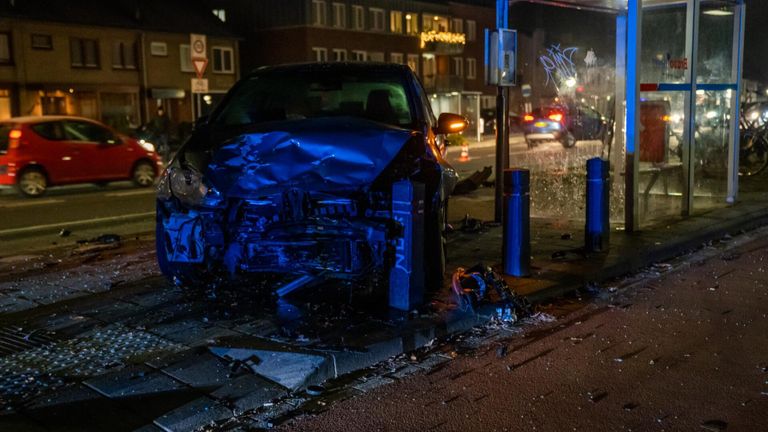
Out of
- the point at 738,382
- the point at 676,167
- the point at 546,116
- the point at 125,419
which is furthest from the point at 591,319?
the point at 546,116

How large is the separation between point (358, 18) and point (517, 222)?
41.8 meters

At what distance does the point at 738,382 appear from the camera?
15.3ft

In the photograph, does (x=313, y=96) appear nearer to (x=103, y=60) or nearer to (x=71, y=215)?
(x=71, y=215)

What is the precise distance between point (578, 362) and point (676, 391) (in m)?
0.71

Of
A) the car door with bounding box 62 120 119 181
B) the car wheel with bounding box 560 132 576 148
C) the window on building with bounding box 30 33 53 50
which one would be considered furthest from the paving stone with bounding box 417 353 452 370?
the window on building with bounding box 30 33 53 50

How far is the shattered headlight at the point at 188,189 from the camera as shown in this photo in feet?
19.2

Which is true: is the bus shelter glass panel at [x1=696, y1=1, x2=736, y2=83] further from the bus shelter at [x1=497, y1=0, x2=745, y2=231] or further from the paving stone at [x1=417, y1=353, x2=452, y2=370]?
the paving stone at [x1=417, y1=353, x2=452, y2=370]

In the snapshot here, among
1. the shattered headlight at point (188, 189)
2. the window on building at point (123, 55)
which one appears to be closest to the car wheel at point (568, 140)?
the shattered headlight at point (188, 189)

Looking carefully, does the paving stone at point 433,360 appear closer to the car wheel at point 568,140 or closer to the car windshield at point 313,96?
the car windshield at point 313,96

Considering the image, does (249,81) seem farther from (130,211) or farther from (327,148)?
(130,211)

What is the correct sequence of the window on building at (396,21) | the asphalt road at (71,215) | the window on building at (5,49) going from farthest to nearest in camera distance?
the window on building at (396,21) → the window on building at (5,49) → the asphalt road at (71,215)

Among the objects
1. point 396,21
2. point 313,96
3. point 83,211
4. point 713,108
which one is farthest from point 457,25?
point 313,96

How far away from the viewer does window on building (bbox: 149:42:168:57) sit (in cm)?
3694

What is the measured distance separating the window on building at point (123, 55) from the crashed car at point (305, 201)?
32265mm
